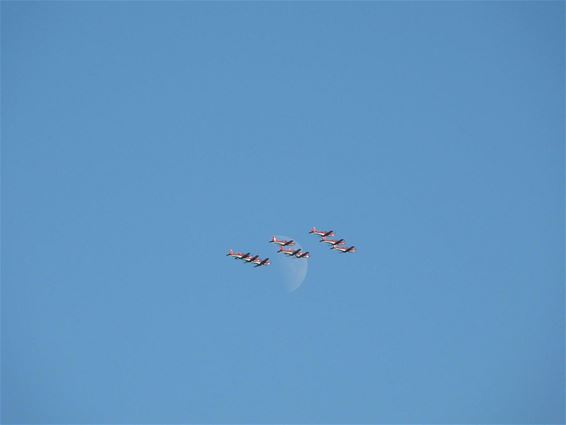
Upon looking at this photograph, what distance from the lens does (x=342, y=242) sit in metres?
125

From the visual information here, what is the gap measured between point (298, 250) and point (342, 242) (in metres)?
5.88

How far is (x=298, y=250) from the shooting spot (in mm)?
124125

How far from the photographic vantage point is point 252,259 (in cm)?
12675

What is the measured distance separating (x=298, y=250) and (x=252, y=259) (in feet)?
22.0

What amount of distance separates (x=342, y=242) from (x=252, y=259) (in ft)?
39.9
